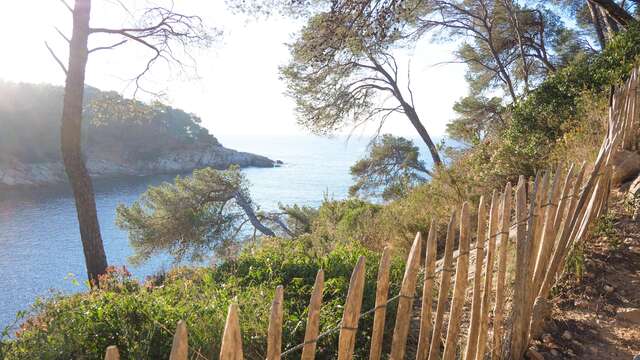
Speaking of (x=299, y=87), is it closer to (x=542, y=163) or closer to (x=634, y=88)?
(x=542, y=163)

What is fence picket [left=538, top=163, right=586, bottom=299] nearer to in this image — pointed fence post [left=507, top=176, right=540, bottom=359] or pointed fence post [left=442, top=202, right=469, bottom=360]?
pointed fence post [left=507, top=176, right=540, bottom=359]

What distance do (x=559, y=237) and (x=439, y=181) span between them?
462cm

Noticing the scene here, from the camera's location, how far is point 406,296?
1.94 m

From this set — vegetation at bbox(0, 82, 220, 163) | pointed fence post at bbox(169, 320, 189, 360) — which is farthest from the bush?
vegetation at bbox(0, 82, 220, 163)

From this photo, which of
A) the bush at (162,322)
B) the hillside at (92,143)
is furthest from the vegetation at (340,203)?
the hillside at (92,143)

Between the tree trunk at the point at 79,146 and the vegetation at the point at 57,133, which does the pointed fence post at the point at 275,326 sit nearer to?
the tree trunk at the point at 79,146

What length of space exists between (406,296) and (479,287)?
2.30 ft

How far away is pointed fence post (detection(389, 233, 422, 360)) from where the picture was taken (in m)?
1.91

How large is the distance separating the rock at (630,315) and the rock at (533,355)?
29.9 inches

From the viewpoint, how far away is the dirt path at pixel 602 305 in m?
2.85

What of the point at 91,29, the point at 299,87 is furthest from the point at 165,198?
the point at 91,29

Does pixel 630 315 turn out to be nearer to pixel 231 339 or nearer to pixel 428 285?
pixel 428 285

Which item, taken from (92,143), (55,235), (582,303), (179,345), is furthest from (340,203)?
(92,143)

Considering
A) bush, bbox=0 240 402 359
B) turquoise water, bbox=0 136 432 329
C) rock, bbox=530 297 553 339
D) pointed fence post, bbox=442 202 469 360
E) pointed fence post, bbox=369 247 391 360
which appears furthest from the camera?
turquoise water, bbox=0 136 432 329
